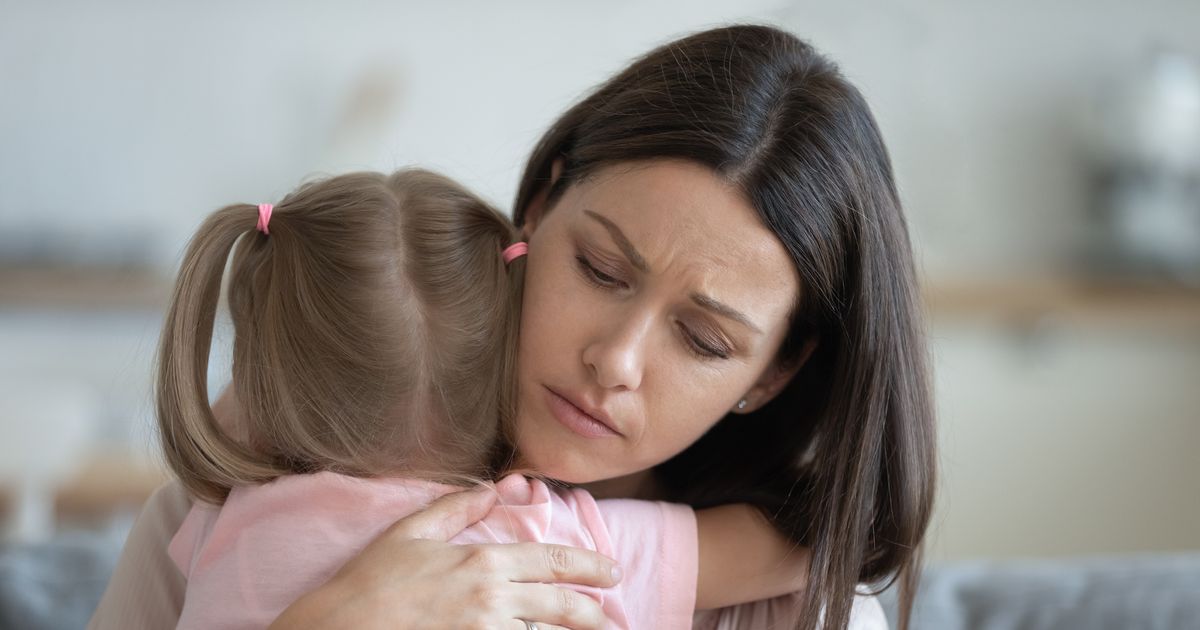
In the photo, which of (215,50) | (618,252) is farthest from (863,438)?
(215,50)

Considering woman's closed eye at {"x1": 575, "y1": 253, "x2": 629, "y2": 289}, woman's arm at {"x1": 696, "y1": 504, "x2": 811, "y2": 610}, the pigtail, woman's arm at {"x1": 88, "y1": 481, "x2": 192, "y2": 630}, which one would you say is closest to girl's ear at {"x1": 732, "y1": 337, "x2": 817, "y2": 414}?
woman's arm at {"x1": 696, "y1": 504, "x2": 811, "y2": 610}

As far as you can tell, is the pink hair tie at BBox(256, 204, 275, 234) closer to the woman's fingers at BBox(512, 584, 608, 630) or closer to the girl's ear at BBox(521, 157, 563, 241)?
the girl's ear at BBox(521, 157, 563, 241)

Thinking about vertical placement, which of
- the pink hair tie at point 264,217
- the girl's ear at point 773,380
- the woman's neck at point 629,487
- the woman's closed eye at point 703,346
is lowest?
the woman's neck at point 629,487

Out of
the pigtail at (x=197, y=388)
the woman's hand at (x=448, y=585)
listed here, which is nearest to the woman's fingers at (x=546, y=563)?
the woman's hand at (x=448, y=585)

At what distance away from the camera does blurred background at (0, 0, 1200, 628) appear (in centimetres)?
286

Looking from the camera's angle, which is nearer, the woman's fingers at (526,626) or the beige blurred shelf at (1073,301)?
the woman's fingers at (526,626)

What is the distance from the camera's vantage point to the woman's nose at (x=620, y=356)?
97cm

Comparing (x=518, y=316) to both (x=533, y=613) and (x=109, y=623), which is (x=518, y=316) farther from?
(x=109, y=623)

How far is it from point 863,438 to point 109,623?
74 centimetres

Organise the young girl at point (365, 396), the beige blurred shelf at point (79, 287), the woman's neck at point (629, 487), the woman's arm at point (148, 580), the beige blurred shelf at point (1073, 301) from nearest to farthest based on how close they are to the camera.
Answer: the young girl at point (365, 396), the woman's arm at point (148, 580), the woman's neck at point (629, 487), the beige blurred shelf at point (79, 287), the beige blurred shelf at point (1073, 301)

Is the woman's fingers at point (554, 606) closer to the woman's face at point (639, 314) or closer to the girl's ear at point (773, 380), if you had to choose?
the woman's face at point (639, 314)

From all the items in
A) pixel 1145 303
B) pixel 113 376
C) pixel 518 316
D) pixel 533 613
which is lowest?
pixel 113 376

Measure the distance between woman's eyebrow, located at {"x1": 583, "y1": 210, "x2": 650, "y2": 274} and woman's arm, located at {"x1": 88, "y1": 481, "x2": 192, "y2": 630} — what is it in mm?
499

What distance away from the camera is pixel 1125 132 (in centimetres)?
297
